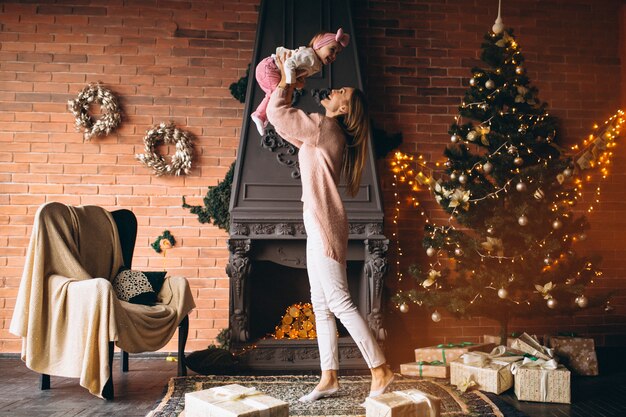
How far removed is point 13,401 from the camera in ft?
9.34

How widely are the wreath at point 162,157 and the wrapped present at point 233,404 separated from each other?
2.56 metres

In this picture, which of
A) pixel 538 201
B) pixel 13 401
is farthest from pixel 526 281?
pixel 13 401

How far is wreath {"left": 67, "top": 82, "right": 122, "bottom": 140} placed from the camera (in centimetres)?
438

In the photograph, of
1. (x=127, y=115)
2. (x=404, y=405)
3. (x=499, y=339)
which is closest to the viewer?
(x=404, y=405)

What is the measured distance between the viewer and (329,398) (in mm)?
2818

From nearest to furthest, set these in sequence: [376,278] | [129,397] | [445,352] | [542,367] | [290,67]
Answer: [290,67] → [129,397] → [542,367] → [445,352] → [376,278]

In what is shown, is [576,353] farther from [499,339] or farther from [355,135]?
[355,135]

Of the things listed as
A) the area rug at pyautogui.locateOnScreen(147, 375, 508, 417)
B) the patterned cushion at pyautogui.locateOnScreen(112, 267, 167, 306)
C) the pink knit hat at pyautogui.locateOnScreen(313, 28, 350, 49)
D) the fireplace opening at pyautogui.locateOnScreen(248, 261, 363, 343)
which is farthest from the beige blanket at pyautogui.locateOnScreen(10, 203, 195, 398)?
the pink knit hat at pyautogui.locateOnScreen(313, 28, 350, 49)

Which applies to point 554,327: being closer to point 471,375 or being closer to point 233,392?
point 471,375

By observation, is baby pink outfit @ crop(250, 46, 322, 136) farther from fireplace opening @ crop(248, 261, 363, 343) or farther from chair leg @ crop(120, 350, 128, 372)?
chair leg @ crop(120, 350, 128, 372)

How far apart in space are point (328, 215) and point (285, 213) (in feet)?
4.21

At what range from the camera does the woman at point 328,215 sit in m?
2.58

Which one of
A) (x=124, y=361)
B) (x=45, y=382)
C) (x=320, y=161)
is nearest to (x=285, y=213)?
(x=320, y=161)

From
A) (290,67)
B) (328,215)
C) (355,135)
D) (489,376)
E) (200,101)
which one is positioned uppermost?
(200,101)
